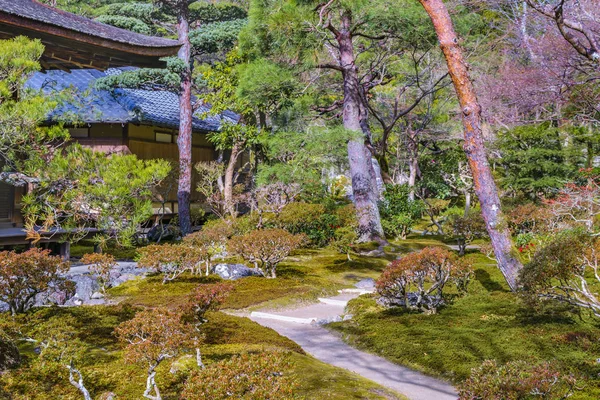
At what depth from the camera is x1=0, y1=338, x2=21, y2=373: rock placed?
15.4 ft

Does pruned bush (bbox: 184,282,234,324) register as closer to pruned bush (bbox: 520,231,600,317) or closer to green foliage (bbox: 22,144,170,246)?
pruned bush (bbox: 520,231,600,317)

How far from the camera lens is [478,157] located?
24.6ft

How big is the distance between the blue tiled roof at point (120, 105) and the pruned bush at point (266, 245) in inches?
270

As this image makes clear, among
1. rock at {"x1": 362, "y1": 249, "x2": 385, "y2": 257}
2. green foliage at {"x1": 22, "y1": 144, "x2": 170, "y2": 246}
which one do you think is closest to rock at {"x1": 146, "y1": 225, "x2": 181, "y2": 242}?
rock at {"x1": 362, "y1": 249, "x2": 385, "y2": 257}

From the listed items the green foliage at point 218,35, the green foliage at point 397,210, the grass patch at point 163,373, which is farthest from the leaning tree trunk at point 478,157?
the green foliage at point 397,210

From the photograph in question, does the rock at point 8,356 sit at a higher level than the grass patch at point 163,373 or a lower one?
higher

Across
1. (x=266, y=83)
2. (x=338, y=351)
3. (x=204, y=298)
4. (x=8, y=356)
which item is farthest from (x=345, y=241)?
(x=8, y=356)

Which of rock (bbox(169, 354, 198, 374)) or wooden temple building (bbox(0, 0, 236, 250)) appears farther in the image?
wooden temple building (bbox(0, 0, 236, 250))

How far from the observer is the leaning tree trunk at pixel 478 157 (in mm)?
7492

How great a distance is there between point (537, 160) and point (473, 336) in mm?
13501

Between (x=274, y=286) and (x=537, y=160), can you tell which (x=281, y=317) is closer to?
(x=274, y=286)

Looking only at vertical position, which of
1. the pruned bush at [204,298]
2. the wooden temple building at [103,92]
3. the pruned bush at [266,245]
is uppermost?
the wooden temple building at [103,92]

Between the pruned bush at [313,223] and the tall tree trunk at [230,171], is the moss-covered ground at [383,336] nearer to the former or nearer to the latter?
the pruned bush at [313,223]

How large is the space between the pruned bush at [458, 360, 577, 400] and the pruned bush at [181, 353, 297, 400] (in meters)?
1.15
